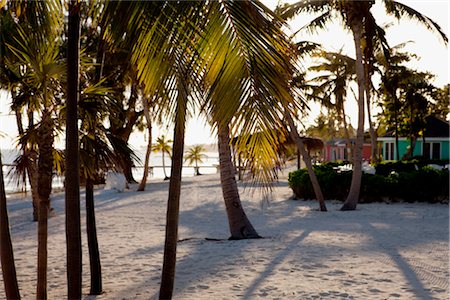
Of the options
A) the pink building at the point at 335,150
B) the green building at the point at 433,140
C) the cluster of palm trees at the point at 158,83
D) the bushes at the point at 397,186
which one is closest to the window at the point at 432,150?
the green building at the point at 433,140

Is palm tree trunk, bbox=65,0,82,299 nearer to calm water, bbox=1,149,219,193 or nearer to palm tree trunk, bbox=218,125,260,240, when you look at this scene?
calm water, bbox=1,149,219,193

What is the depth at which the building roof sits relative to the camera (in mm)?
41700

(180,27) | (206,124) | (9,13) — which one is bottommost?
(206,124)

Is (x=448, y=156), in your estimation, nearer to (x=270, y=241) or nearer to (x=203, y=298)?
(x=270, y=241)

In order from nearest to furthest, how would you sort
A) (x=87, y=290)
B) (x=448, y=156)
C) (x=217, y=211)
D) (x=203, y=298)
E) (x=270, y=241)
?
(x=203, y=298)
(x=87, y=290)
(x=270, y=241)
(x=217, y=211)
(x=448, y=156)

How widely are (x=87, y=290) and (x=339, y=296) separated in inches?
145

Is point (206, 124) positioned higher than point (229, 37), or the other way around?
point (229, 37)

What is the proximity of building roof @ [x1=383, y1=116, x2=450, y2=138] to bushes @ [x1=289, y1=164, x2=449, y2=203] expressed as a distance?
24996 millimetres

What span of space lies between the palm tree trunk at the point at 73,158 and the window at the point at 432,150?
4121 centimetres

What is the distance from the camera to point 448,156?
4094cm

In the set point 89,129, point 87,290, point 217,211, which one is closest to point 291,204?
point 217,211

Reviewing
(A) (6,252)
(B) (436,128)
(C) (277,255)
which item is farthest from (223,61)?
(B) (436,128)

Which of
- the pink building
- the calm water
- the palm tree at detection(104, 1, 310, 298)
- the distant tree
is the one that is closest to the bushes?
the calm water

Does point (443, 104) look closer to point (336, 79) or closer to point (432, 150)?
point (432, 150)
